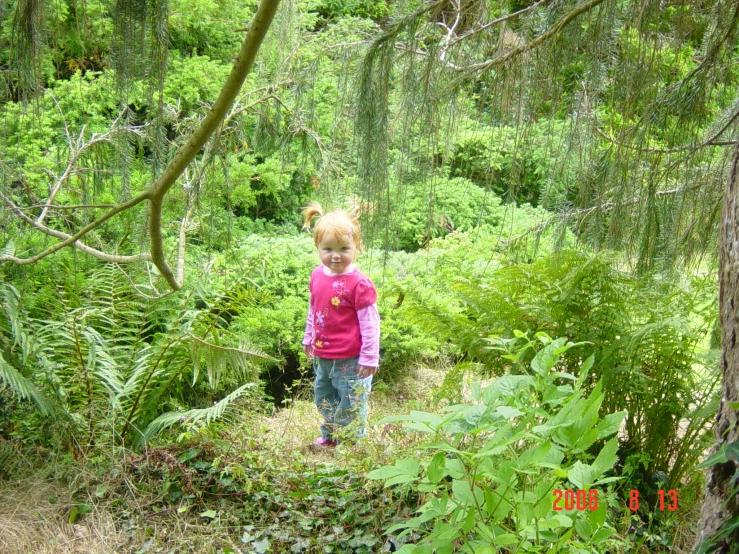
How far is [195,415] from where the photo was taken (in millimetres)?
2881

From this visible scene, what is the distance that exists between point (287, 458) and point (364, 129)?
4.76ft

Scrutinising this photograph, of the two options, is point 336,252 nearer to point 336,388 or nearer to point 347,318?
point 347,318

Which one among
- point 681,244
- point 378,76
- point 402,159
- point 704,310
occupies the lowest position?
point 704,310

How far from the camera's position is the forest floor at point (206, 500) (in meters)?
2.44

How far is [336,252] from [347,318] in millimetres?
340

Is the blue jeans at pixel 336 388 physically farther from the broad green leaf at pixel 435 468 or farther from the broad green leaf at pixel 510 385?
the broad green leaf at pixel 435 468

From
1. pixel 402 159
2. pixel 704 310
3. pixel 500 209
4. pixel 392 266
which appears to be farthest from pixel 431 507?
pixel 500 209

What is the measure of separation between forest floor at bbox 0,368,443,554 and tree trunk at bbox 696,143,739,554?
1023mm

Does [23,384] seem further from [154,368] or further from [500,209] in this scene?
[500,209]

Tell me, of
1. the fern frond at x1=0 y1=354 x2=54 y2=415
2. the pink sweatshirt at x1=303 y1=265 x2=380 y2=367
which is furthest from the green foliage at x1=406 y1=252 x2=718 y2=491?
the fern frond at x1=0 y1=354 x2=54 y2=415

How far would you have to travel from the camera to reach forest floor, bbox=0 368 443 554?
8.01ft

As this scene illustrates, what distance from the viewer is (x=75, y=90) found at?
4168 mm

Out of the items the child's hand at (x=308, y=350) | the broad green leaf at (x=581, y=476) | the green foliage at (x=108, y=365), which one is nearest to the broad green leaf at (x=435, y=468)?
the broad green leaf at (x=581, y=476)

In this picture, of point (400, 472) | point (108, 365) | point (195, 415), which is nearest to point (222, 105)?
point (400, 472)
